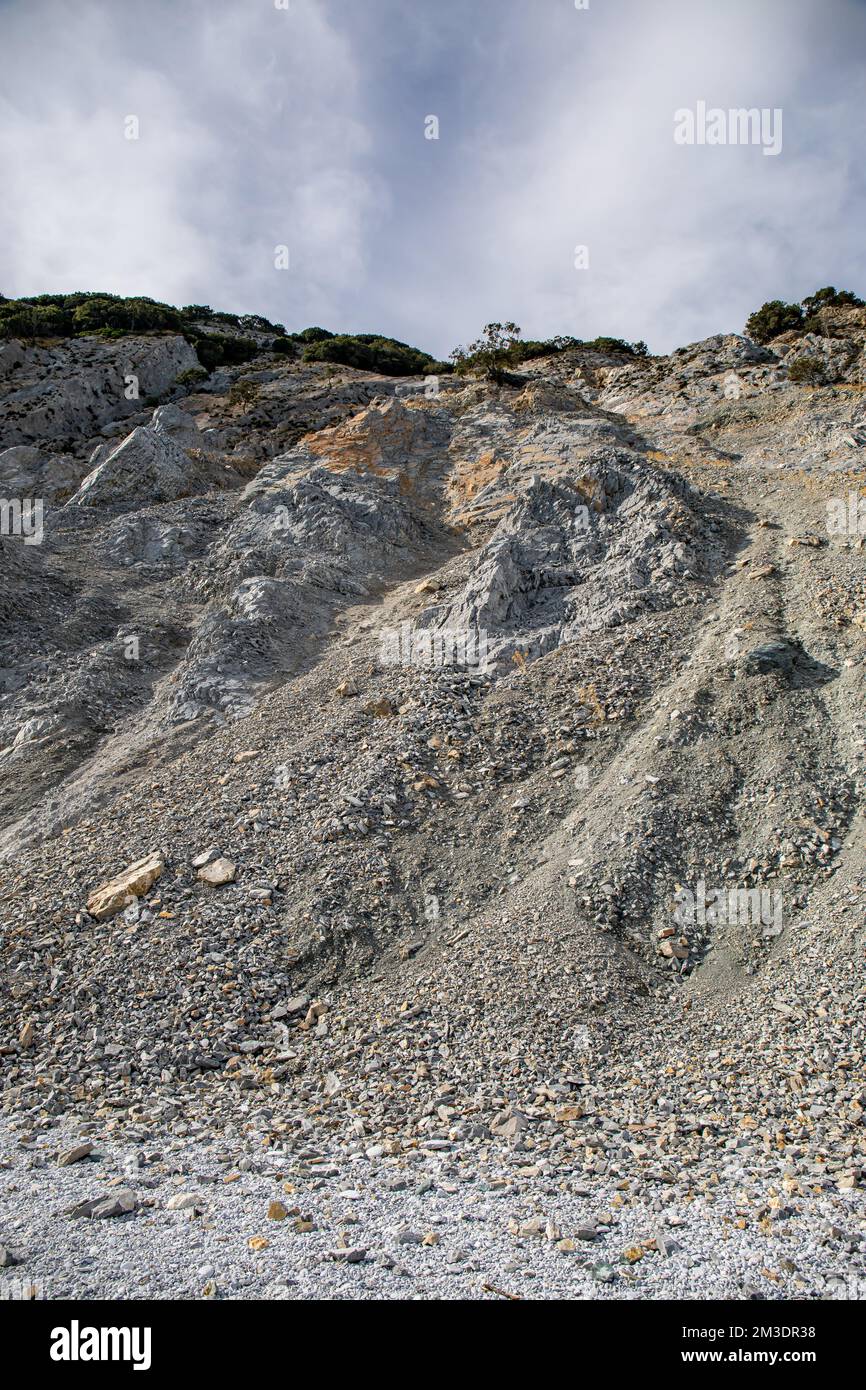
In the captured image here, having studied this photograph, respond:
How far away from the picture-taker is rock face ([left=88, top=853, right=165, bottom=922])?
11.5m

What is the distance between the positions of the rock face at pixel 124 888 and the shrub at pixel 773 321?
50.2m

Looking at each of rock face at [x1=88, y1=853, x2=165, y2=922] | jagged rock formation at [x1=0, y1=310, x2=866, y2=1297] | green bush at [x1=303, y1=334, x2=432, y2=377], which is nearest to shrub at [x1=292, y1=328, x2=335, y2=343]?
green bush at [x1=303, y1=334, x2=432, y2=377]

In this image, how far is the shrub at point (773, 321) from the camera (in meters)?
46.3

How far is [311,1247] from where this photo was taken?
5.77 m

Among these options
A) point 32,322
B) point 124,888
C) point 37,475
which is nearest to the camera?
point 124,888

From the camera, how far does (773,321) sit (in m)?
46.6

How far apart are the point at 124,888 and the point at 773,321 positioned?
52315 millimetres

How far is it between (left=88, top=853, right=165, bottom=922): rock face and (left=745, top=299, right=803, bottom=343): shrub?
165 ft

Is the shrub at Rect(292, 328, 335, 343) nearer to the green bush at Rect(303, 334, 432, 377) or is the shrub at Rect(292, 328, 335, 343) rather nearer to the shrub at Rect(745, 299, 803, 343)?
the green bush at Rect(303, 334, 432, 377)

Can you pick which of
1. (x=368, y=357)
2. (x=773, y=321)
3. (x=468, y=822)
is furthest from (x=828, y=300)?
(x=468, y=822)

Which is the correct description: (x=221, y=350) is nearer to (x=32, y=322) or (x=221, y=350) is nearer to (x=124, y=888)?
(x=32, y=322)

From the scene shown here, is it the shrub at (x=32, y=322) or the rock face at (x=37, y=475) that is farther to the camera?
the shrub at (x=32, y=322)

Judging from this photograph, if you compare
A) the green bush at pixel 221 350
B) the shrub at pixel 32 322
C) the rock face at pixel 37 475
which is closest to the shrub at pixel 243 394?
the rock face at pixel 37 475

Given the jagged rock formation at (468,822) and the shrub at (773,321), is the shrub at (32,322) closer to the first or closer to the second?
the jagged rock formation at (468,822)
